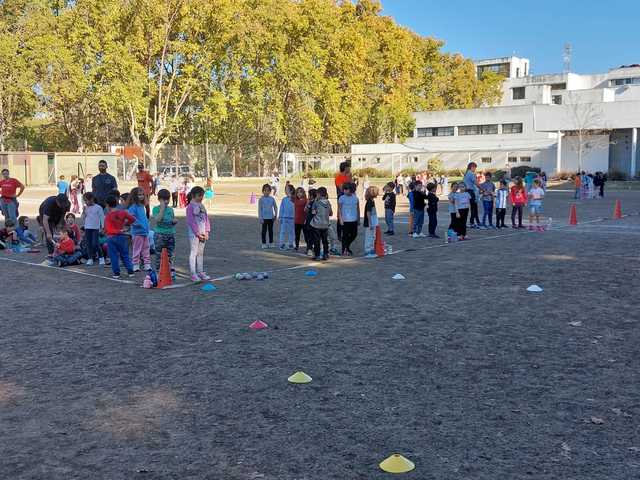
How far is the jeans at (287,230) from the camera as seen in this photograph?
15.3 metres

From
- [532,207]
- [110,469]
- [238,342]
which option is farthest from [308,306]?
[532,207]

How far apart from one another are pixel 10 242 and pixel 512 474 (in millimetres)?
14177

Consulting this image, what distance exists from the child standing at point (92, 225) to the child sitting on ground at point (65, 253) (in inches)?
9.5

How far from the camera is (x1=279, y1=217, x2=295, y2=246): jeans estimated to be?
15.3 m

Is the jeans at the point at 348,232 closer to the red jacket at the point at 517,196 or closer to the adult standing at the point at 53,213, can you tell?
the adult standing at the point at 53,213

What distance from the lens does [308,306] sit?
907 cm

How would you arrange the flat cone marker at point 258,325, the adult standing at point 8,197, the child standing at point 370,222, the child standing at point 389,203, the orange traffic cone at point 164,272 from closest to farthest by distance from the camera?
1. the flat cone marker at point 258,325
2. the orange traffic cone at point 164,272
3. the child standing at point 370,222
4. the adult standing at point 8,197
5. the child standing at point 389,203

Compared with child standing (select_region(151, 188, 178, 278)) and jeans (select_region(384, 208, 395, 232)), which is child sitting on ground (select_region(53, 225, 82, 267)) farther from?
jeans (select_region(384, 208, 395, 232))

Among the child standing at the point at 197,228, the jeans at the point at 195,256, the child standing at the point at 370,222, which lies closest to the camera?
the child standing at the point at 197,228

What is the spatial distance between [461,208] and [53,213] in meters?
9.17

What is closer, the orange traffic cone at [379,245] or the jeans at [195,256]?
the jeans at [195,256]

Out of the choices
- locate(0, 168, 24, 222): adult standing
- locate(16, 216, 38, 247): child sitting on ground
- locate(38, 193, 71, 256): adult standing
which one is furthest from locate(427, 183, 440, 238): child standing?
locate(0, 168, 24, 222): adult standing

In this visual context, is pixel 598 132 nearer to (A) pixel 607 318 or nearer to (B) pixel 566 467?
(A) pixel 607 318

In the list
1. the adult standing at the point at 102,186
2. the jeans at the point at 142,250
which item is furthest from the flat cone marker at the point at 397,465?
the adult standing at the point at 102,186
